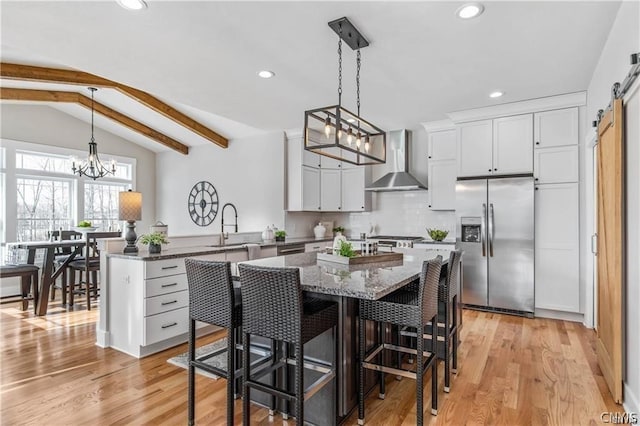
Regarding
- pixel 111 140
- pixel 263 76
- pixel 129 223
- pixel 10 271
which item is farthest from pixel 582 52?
pixel 111 140

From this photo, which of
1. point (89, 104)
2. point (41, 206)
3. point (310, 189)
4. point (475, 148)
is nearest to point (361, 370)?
point (475, 148)

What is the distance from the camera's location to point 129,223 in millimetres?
3537

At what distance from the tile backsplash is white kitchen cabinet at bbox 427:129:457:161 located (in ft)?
2.38

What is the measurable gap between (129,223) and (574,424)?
12.7 feet

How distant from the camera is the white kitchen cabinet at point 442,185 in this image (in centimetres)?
509

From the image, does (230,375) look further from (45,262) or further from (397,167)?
(397,167)

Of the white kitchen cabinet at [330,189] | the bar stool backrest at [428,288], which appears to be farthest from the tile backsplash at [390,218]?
the bar stool backrest at [428,288]

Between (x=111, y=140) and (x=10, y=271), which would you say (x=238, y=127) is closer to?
(x=111, y=140)

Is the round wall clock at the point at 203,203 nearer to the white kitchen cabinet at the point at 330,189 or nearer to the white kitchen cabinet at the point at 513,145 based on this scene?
the white kitchen cabinet at the point at 330,189

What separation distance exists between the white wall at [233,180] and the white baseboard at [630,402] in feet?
14.9

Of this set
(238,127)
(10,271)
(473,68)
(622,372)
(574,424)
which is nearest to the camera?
(574,424)

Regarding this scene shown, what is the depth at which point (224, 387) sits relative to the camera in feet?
8.52

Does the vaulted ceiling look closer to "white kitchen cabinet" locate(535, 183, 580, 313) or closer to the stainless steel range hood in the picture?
"white kitchen cabinet" locate(535, 183, 580, 313)

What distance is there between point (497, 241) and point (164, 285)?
386 centimetres
